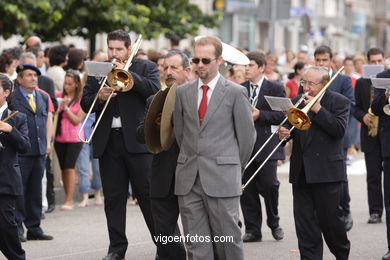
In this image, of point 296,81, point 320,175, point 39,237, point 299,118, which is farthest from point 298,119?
point 296,81

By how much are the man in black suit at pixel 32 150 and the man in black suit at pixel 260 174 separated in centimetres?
207

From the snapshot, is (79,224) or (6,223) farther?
(79,224)

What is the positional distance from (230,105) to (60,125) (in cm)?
662

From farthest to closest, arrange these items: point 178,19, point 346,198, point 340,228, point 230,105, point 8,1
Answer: point 178,19 → point 8,1 → point 346,198 → point 340,228 → point 230,105

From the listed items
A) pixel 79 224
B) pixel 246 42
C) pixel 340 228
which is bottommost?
pixel 246 42

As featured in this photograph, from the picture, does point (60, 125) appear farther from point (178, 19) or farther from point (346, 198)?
point (178, 19)

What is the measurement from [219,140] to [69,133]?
6560 millimetres

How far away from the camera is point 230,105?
26.4 feet

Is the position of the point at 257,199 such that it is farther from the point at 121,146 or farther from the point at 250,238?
the point at 121,146

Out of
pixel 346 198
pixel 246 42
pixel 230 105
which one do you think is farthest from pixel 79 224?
pixel 246 42

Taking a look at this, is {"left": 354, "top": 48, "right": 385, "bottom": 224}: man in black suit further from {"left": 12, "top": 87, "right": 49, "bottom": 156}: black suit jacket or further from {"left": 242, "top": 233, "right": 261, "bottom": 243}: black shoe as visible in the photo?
{"left": 12, "top": 87, "right": 49, "bottom": 156}: black suit jacket

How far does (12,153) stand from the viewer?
965 cm

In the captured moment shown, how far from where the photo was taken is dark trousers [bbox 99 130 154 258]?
396 inches

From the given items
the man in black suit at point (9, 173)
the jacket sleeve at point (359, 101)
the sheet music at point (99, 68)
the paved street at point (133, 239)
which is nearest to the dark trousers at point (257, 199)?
the paved street at point (133, 239)
